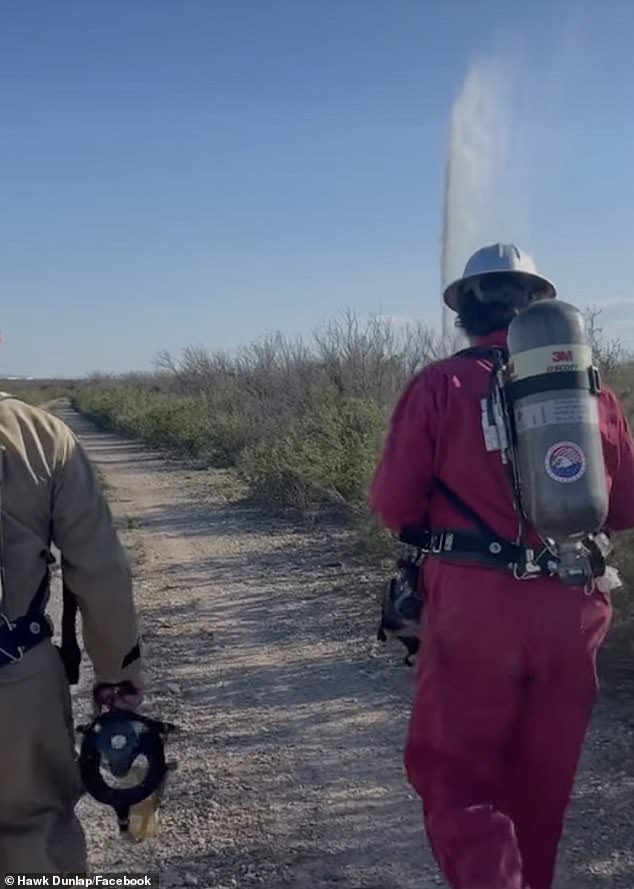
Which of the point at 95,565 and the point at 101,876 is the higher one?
the point at 95,565

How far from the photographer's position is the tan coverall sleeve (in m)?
2.74

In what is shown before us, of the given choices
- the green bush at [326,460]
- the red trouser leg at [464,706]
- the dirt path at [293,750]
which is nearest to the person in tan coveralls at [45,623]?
the red trouser leg at [464,706]

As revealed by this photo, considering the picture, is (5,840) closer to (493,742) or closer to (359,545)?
(493,742)

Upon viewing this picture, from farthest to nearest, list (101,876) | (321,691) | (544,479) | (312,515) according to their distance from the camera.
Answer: (312,515)
(321,691)
(101,876)
(544,479)

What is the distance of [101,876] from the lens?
13.5 feet

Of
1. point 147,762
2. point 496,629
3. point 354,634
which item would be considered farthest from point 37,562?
point 354,634

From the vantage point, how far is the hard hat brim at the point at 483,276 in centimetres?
347

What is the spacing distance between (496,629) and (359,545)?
23.6 feet

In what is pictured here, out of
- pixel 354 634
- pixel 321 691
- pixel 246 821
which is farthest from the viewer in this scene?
pixel 354 634

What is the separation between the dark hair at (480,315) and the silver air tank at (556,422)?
0.91ft

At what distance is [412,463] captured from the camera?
3.35 meters

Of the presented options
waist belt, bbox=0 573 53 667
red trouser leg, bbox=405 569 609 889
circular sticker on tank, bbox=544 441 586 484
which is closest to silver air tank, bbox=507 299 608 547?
circular sticker on tank, bbox=544 441 586 484

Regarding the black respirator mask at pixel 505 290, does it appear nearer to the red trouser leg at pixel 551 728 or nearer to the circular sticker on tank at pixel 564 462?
the circular sticker on tank at pixel 564 462

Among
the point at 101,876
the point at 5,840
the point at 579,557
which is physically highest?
the point at 579,557
